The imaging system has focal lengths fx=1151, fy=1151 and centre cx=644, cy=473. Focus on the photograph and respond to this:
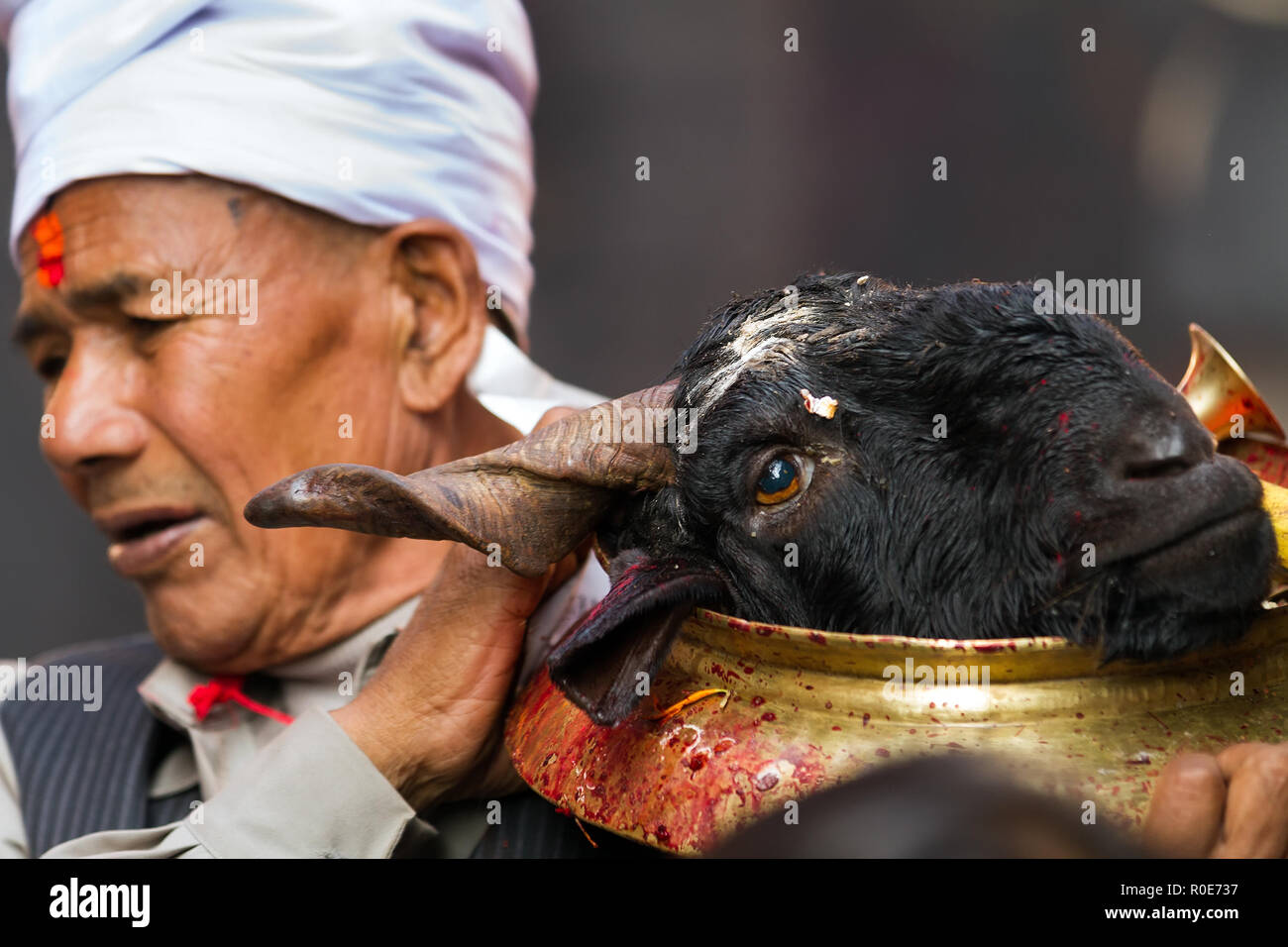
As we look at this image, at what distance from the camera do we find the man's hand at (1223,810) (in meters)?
0.90

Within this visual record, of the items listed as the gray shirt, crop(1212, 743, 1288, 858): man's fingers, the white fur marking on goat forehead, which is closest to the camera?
crop(1212, 743, 1288, 858): man's fingers

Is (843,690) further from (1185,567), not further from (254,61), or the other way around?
(254,61)

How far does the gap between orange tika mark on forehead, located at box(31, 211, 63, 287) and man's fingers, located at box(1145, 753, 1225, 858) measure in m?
1.69

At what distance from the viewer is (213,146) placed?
1793 mm

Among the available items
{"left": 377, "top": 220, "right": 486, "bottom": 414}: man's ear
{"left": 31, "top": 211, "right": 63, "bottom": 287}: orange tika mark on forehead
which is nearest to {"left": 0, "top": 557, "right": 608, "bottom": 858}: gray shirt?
{"left": 377, "top": 220, "right": 486, "bottom": 414}: man's ear

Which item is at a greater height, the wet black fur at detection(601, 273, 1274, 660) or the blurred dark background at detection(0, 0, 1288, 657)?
the blurred dark background at detection(0, 0, 1288, 657)

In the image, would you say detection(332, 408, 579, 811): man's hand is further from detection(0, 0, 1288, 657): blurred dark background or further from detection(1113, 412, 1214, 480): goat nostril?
detection(0, 0, 1288, 657): blurred dark background

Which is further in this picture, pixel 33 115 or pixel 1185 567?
pixel 33 115

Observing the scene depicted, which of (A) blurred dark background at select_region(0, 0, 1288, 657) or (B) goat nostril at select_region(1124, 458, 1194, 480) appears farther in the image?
(A) blurred dark background at select_region(0, 0, 1288, 657)

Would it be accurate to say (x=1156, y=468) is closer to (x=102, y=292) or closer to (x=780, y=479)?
(x=780, y=479)

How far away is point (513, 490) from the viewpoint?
1136mm

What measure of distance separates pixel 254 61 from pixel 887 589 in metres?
1.39

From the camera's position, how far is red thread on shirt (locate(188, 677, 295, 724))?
178 cm

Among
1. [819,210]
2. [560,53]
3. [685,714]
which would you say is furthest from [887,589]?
[560,53]
